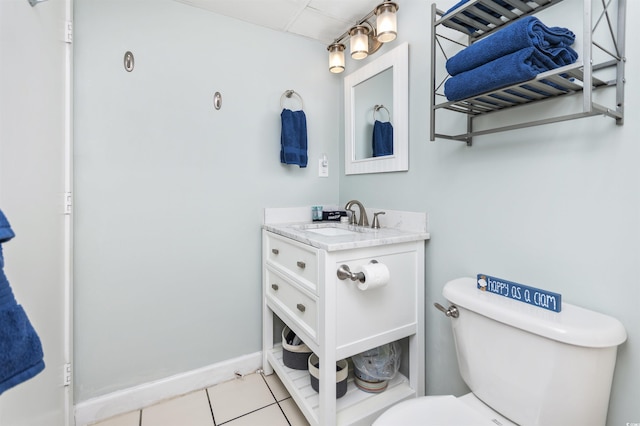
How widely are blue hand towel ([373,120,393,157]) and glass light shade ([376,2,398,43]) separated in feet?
1.41

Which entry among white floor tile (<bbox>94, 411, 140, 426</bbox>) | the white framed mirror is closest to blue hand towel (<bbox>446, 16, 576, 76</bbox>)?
the white framed mirror

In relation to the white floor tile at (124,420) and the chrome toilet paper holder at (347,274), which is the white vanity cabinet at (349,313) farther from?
the white floor tile at (124,420)

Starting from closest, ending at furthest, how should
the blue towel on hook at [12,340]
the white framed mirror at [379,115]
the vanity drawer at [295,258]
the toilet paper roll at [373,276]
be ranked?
the blue towel on hook at [12,340], the toilet paper roll at [373,276], the vanity drawer at [295,258], the white framed mirror at [379,115]

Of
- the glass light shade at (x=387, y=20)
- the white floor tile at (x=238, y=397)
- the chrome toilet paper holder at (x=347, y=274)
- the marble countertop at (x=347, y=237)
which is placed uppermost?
the glass light shade at (x=387, y=20)

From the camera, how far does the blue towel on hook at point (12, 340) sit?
18.4 inches

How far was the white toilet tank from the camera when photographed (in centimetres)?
78

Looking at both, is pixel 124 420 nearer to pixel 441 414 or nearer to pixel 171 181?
pixel 171 181

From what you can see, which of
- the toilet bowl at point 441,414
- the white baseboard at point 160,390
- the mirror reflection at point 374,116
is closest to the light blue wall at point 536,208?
the mirror reflection at point 374,116

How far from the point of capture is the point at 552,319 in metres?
0.83

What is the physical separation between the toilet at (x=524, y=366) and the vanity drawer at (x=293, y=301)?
462 millimetres

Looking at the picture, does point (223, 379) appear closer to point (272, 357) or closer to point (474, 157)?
point (272, 357)

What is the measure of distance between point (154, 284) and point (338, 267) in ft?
3.39

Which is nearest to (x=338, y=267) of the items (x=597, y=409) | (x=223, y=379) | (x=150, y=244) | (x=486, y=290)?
(x=486, y=290)

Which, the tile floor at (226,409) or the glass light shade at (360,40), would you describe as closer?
the tile floor at (226,409)
